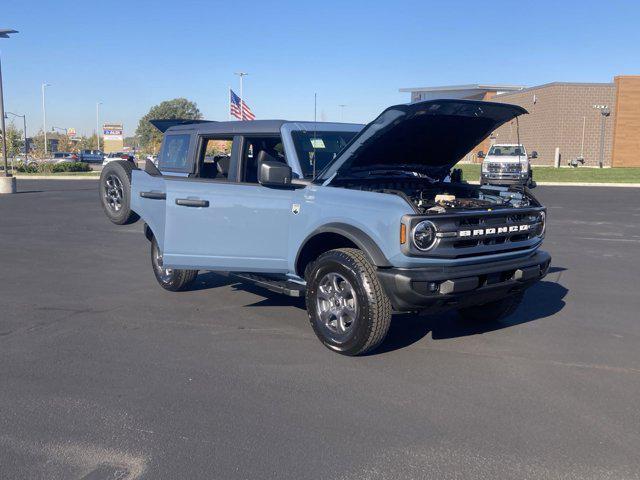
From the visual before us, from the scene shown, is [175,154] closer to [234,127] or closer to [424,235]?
[234,127]

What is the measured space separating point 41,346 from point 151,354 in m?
1.05

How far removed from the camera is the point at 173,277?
734cm

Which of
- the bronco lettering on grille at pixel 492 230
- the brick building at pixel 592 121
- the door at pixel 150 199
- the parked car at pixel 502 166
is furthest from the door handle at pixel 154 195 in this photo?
the brick building at pixel 592 121

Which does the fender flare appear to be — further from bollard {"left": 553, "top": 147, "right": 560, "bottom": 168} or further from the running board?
bollard {"left": 553, "top": 147, "right": 560, "bottom": 168}

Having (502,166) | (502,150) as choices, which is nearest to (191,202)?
(502,166)

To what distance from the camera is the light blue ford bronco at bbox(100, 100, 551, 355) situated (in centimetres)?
473

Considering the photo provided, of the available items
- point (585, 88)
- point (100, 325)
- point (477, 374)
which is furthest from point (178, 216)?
point (585, 88)

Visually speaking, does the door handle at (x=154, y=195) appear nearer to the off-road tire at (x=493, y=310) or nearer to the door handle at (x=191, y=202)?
the door handle at (x=191, y=202)

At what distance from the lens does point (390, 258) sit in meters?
4.71

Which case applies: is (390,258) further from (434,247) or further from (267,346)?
(267,346)

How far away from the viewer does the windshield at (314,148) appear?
5.68 m

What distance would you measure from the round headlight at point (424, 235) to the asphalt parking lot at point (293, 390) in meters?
1.01

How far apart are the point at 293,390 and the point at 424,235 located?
59.4 inches

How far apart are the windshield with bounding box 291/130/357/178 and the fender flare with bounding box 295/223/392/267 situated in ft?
2.32
